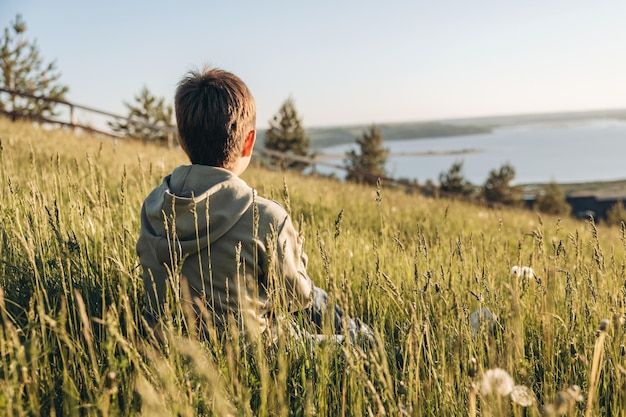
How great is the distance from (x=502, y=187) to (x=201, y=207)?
1747 inches

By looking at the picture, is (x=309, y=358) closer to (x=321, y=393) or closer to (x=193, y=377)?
(x=321, y=393)

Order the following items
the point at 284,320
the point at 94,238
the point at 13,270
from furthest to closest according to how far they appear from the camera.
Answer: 1. the point at 94,238
2. the point at 13,270
3. the point at 284,320

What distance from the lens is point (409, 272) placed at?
2.98 meters

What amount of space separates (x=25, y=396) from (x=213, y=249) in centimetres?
82

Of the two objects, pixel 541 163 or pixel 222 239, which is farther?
pixel 541 163

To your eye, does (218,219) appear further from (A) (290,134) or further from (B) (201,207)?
(A) (290,134)

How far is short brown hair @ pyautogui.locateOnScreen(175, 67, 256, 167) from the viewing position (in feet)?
6.89

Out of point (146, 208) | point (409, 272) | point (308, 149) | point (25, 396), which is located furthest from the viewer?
point (308, 149)

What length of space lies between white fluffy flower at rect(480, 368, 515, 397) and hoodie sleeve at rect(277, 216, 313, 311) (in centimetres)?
87

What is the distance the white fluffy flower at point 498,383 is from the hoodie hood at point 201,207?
1.11 m

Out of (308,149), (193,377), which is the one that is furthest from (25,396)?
(308,149)

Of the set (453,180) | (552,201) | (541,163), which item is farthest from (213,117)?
(541,163)

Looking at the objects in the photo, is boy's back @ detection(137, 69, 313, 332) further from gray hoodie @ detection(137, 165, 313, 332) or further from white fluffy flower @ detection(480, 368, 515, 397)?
white fluffy flower @ detection(480, 368, 515, 397)

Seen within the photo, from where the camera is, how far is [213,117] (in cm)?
209
